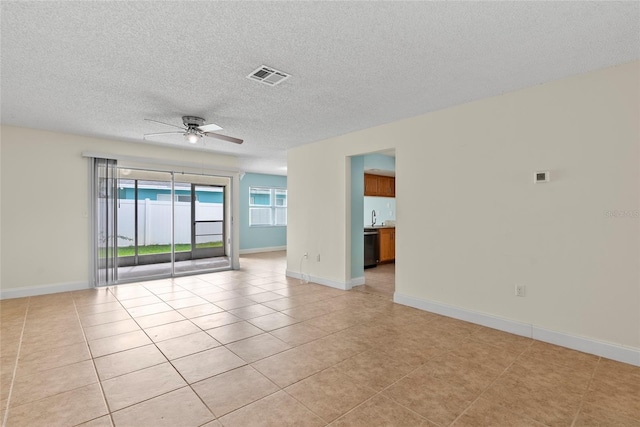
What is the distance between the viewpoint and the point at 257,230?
32.6 ft

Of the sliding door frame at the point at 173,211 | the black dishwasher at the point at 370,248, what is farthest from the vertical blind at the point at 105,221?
the black dishwasher at the point at 370,248

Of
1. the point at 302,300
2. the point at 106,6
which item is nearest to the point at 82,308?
the point at 302,300

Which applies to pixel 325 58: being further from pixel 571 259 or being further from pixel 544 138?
pixel 571 259

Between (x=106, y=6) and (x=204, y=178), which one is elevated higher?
(x=106, y=6)

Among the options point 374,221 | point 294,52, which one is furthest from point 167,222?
point 294,52

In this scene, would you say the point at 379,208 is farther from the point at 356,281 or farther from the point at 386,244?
the point at 356,281

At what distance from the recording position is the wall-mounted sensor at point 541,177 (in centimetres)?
304

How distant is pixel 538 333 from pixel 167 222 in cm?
747

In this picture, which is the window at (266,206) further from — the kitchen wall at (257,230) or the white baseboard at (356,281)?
the white baseboard at (356,281)

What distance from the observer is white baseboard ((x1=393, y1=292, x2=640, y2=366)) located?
262 centimetres

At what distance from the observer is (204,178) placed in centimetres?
703

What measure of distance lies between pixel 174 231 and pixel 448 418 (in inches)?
236

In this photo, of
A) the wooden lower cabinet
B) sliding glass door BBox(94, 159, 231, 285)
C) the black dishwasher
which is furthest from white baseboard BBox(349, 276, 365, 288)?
sliding glass door BBox(94, 159, 231, 285)

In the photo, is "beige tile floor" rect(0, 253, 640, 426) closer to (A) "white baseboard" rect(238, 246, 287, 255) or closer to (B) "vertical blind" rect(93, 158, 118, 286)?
(B) "vertical blind" rect(93, 158, 118, 286)
